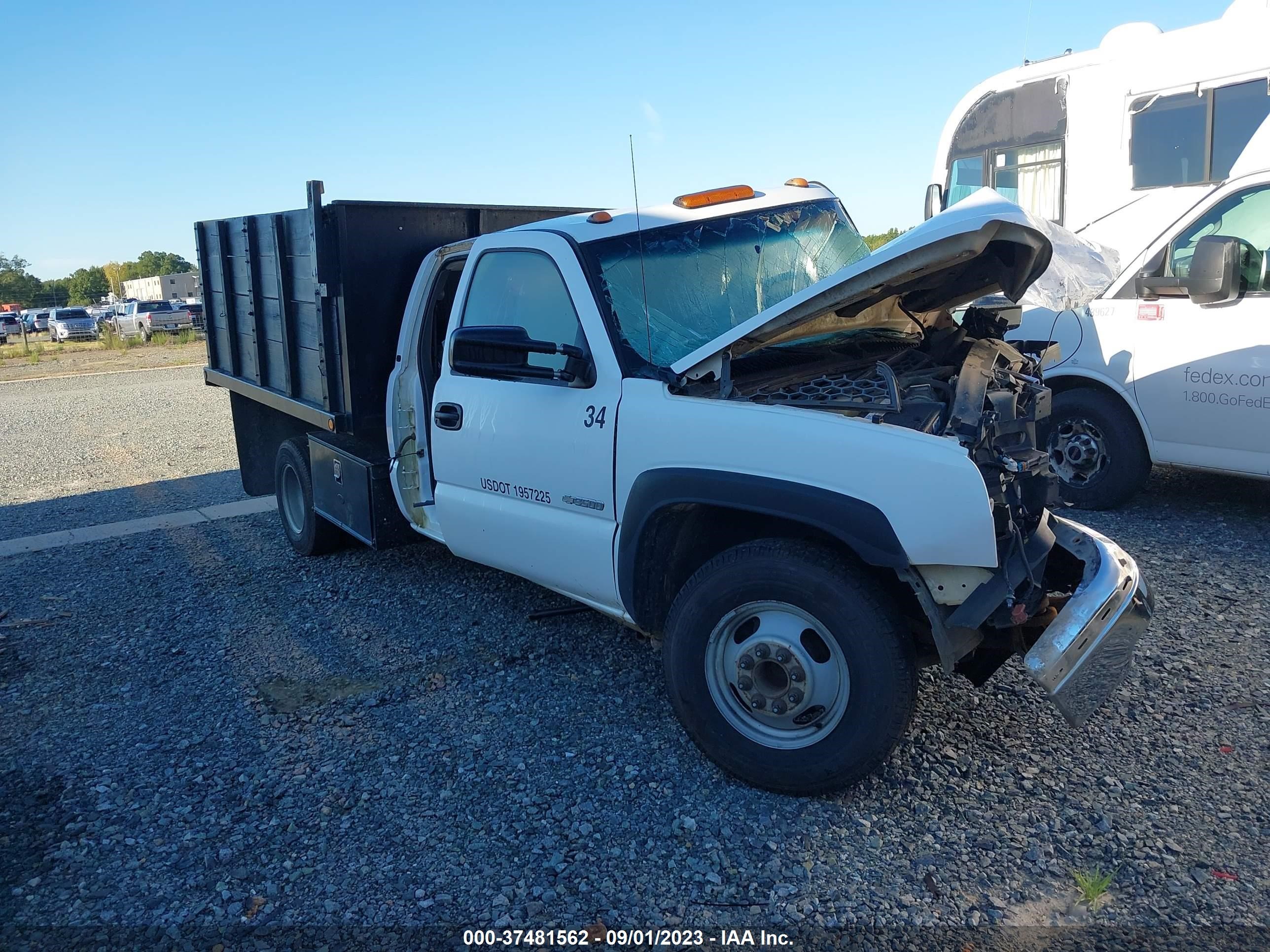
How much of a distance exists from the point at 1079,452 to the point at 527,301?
436cm

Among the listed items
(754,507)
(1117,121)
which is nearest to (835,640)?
(754,507)

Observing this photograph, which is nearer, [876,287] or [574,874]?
[574,874]

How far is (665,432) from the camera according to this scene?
3.72 metres

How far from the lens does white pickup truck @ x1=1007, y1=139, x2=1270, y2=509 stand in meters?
6.04

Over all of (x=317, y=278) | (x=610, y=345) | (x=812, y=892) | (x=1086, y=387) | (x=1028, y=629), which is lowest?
(x=812, y=892)

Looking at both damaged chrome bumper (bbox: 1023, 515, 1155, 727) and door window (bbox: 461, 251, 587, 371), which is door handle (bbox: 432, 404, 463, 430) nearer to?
door window (bbox: 461, 251, 587, 371)

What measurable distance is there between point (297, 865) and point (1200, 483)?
23.0ft

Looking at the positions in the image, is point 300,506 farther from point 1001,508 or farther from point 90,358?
point 90,358

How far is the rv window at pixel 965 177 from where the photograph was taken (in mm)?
10398

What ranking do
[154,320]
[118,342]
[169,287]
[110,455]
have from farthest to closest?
[169,287] → [154,320] → [118,342] → [110,455]

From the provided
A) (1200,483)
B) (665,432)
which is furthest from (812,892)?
(1200,483)

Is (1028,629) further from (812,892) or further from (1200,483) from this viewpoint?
(1200,483)

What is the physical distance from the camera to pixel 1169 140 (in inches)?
337

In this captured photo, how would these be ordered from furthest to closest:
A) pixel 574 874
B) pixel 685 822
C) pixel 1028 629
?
pixel 1028 629
pixel 685 822
pixel 574 874
